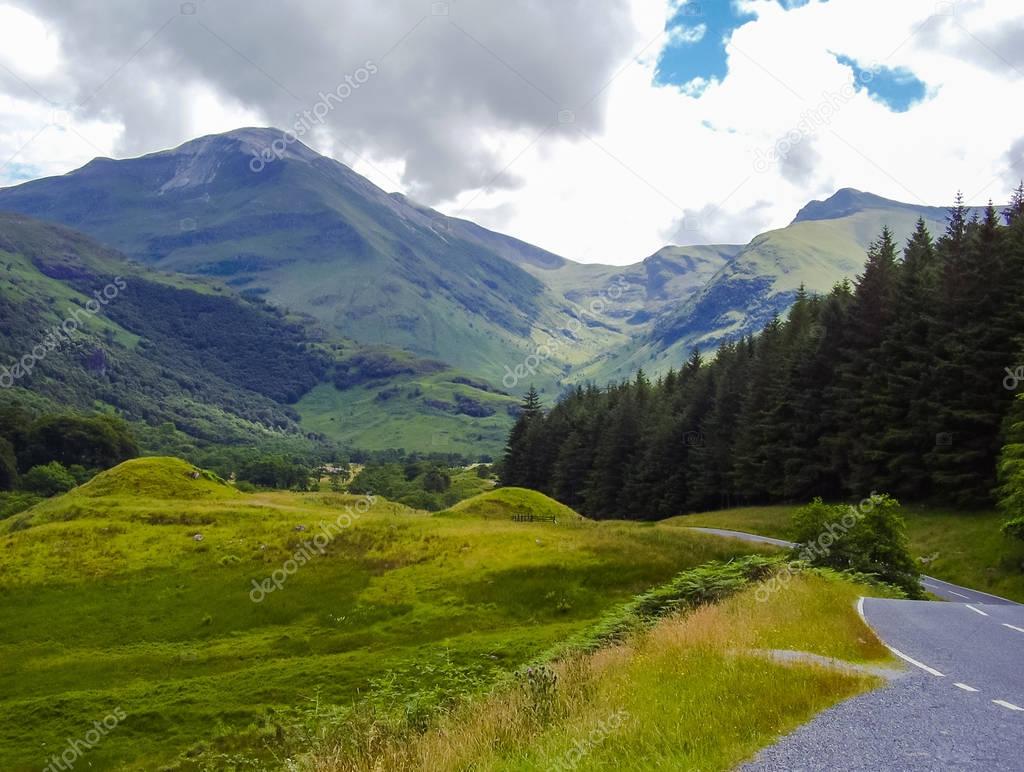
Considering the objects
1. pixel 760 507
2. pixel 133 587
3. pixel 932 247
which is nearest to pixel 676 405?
pixel 760 507

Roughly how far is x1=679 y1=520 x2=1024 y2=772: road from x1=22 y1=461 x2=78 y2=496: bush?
502ft

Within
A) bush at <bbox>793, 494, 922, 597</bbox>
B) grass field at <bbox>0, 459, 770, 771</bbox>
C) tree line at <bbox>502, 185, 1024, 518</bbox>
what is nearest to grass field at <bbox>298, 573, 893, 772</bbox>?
grass field at <bbox>0, 459, 770, 771</bbox>

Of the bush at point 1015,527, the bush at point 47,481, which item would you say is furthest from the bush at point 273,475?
the bush at point 1015,527

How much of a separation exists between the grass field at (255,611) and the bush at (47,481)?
3749 inches

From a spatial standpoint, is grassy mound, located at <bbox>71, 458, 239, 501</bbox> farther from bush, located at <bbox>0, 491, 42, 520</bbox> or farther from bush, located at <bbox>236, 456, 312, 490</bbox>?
bush, located at <bbox>236, 456, 312, 490</bbox>

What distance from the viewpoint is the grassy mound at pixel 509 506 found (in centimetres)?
6806

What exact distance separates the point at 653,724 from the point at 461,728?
141 inches

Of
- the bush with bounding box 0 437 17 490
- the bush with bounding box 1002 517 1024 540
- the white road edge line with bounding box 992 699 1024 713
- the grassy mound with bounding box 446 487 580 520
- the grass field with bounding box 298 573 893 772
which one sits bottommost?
the bush with bounding box 0 437 17 490

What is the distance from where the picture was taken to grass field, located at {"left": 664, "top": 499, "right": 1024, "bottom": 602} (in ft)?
111

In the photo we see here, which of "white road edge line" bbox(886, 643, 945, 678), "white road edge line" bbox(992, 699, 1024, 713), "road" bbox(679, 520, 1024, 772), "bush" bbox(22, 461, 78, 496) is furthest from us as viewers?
"bush" bbox(22, 461, 78, 496)

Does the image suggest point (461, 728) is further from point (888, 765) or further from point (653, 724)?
point (888, 765)

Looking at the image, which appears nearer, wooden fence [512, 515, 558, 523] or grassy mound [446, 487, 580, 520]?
wooden fence [512, 515, 558, 523]

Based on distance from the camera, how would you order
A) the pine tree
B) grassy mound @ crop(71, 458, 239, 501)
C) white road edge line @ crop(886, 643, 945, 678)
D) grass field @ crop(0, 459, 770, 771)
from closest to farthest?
1. white road edge line @ crop(886, 643, 945, 678)
2. grass field @ crop(0, 459, 770, 771)
3. grassy mound @ crop(71, 458, 239, 501)
4. the pine tree

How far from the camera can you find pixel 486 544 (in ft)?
142
